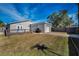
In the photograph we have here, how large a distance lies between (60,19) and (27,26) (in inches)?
15.6

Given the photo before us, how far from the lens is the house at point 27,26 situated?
2844 mm

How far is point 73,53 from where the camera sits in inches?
111

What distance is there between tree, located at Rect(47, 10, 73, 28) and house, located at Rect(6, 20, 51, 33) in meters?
Result: 0.07

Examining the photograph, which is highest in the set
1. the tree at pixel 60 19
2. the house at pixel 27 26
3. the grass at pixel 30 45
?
the tree at pixel 60 19

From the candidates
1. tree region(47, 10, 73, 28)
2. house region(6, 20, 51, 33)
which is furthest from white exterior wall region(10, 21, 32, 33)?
tree region(47, 10, 73, 28)

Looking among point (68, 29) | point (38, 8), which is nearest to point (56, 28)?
point (68, 29)

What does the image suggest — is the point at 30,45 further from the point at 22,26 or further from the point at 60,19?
the point at 60,19

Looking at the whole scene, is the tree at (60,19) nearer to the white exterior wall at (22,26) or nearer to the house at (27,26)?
Answer: the house at (27,26)

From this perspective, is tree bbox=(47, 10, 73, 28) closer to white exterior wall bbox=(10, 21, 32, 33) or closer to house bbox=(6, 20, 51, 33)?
house bbox=(6, 20, 51, 33)

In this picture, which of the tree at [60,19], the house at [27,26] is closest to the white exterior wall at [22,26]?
the house at [27,26]

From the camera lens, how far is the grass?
283 centimetres

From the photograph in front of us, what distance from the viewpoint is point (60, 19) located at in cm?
288

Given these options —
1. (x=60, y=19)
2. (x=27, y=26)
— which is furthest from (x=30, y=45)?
(x=60, y=19)

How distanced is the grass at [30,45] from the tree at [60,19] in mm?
152
